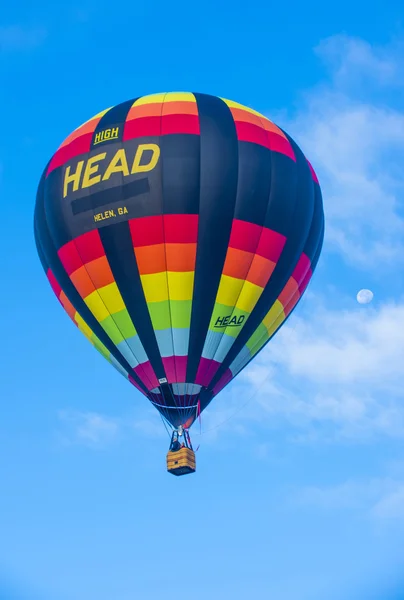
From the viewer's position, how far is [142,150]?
29.3 m

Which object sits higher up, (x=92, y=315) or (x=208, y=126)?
(x=208, y=126)

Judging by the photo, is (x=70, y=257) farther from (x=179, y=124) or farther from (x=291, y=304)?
(x=291, y=304)

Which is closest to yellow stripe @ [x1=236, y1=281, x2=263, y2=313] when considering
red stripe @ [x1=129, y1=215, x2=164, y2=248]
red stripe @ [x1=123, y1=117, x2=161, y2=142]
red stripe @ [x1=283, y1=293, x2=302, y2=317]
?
red stripe @ [x1=283, y1=293, x2=302, y2=317]

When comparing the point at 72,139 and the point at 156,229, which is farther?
the point at 72,139

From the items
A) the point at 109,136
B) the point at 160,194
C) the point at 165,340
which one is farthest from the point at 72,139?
the point at 165,340

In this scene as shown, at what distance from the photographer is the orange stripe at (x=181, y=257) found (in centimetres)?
2886

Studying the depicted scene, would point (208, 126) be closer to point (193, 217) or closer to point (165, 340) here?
point (193, 217)

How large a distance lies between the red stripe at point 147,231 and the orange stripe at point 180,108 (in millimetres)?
2779

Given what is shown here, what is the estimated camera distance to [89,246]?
96.8ft

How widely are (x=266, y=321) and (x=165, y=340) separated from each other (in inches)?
109

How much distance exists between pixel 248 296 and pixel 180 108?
477 cm

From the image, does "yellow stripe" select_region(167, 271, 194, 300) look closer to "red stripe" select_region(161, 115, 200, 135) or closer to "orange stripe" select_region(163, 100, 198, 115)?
"red stripe" select_region(161, 115, 200, 135)

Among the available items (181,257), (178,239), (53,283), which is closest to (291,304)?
(181,257)

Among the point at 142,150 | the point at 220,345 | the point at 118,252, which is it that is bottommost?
the point at 220,345
